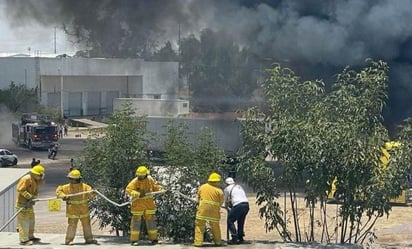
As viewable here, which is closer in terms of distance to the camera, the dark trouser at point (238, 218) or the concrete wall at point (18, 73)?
the dark trouser at point (238, 218)

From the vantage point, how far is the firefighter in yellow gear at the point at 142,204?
1562 cm

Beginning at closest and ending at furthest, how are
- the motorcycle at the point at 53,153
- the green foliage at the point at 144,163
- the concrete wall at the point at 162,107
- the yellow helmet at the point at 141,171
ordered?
the yellow helmet at the point at 141,171 → the green foliage at the point at 144,163 → the motorcycle at the point at 53,153 → the concrete wall at the point at 162,107

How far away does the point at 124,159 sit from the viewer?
672 inches

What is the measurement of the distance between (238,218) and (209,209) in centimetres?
84

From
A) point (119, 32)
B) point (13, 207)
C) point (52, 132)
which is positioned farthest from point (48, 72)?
point (13, 207)

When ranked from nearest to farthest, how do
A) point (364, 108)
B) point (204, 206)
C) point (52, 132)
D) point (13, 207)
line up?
point (204, 206), point (364, 108), point (13, 207), point (52, 132)

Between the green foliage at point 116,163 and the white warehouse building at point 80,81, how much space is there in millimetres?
61826

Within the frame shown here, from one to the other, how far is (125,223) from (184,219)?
148 centimetres

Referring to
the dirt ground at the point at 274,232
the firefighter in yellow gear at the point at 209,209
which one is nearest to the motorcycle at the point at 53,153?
the dirt ground at the point at 274,232

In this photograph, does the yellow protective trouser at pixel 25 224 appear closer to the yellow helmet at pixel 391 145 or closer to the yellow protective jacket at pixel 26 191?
the yellow protective jacket at pixel 26 191

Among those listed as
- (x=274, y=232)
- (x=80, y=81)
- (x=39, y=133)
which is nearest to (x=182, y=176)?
(x=274, y=232)

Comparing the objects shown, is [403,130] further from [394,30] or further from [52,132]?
[52,132]

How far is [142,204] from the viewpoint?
15.7m

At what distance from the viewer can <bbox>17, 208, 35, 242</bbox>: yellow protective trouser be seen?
51.8 ft
